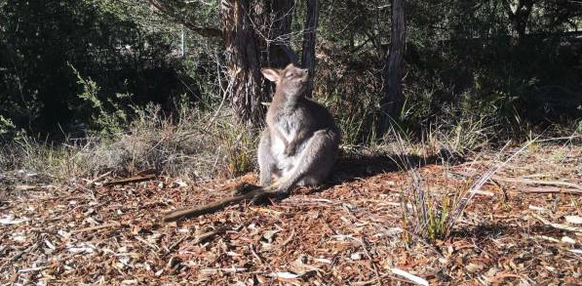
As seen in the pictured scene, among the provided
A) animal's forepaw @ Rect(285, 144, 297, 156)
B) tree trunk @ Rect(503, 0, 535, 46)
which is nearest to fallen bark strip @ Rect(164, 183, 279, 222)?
animal's forepaw @ Rect(285, 144, 297, 156)

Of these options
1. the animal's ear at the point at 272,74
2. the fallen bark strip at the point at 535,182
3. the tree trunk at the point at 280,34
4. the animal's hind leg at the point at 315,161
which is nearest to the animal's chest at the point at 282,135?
the animal's hind leg at the point at 315,161

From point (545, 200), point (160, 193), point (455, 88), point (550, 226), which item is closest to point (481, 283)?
point (550, 226)

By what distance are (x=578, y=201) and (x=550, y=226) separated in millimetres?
670

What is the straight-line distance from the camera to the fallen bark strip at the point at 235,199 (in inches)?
193

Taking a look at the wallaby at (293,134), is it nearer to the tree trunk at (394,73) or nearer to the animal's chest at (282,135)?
the animal's chest at (282,135)

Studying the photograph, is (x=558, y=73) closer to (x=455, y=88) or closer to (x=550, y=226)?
(x=455, y=88)

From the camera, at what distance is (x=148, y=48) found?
10.9m

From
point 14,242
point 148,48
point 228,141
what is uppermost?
point 148,48

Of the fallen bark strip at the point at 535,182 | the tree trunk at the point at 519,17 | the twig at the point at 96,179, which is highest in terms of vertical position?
the tree trunk at the point at 519,17

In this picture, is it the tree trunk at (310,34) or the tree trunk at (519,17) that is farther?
the tree trunk at (519,17)

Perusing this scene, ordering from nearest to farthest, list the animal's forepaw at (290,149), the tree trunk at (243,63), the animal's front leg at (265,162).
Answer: the animal's front leg at (265,162) → the animal's forepaw at (290,149) → the tree trunk at (243,63)

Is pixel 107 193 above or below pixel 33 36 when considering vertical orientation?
below

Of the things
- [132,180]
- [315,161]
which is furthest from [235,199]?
[132,180]

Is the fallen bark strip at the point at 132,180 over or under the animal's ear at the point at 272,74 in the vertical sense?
under
